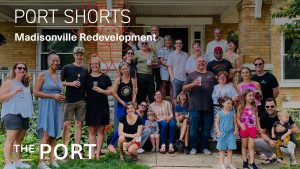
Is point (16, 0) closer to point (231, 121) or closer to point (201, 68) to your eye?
point (201, 68)

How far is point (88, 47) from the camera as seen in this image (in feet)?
42.7

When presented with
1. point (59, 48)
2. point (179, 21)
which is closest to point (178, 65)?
point (179, 21)

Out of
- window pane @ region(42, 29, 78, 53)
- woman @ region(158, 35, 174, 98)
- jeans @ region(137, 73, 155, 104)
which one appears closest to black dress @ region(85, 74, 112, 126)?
jeans @ region(137, 73, 155, 104)

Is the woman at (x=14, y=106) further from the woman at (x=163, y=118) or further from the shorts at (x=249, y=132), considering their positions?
the shorts at (x=249, y=132)

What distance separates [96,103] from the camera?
23.4ft

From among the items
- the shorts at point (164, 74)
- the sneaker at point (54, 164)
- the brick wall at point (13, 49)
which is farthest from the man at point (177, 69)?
the brick wall at point (13, 49)

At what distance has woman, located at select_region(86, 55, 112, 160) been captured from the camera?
279 inches

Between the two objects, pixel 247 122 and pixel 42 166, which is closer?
pixel 42 166

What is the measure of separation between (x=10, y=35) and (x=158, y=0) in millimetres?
5378

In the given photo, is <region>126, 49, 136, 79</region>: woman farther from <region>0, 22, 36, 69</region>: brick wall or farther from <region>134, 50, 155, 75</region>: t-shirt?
<region>0, 22, 36, 69</region>: brick wall

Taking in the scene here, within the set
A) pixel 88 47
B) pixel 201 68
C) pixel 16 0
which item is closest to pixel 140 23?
pixel 88 47

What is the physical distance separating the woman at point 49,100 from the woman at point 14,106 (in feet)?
0.67

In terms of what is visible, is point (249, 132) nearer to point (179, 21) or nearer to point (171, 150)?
point (171, 150)

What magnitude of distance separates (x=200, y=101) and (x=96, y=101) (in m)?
1.85
